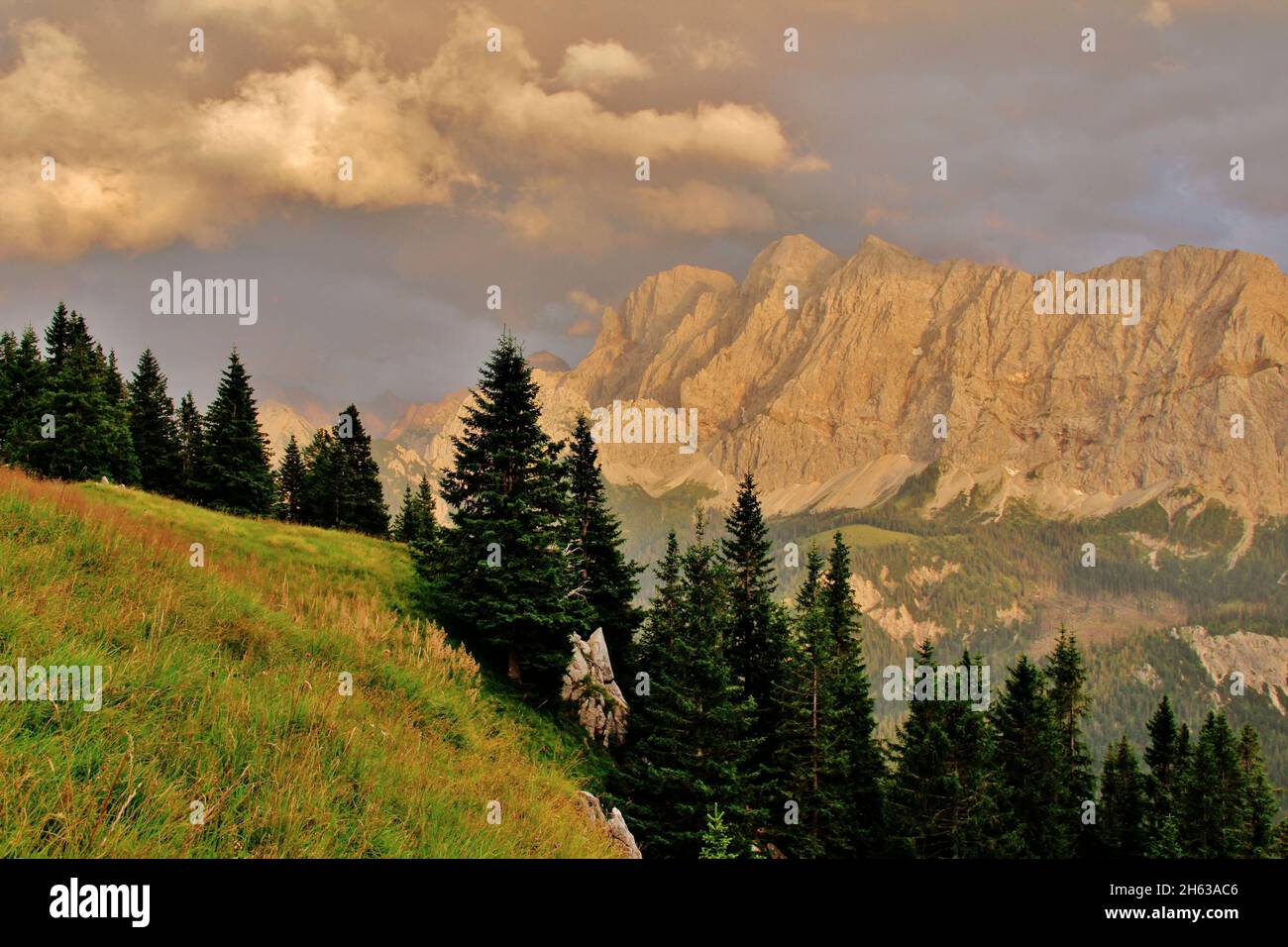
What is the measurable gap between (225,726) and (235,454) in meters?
53.2

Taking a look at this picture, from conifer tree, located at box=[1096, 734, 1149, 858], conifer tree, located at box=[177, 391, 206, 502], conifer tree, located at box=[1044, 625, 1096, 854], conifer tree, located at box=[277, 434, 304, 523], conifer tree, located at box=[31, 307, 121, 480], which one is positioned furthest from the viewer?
conifer tree, located at box=[277, 434, 304, 523]

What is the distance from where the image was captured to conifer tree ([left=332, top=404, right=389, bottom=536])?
59.2 m

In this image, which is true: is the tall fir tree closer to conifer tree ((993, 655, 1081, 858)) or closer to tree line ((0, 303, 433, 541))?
conifer tree ((993, 655, 1081, 858))

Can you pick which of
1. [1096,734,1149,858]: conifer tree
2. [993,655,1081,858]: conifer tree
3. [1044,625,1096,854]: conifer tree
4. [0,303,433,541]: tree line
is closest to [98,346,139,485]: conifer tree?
[0,303,433,541]: tree line

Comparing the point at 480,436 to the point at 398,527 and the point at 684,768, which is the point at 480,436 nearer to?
the point at 684,768

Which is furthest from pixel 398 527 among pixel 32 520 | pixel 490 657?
pixel 32 520

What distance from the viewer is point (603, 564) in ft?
123

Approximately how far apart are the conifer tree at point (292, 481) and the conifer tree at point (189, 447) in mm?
7629

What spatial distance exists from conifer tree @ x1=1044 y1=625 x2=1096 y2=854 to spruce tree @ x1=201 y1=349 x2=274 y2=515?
63.8 metres

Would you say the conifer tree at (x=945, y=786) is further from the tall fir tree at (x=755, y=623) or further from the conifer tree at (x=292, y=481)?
the conifer tree at (x=292, y=481)

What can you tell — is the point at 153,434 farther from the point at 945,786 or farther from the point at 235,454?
the point at 945,786
